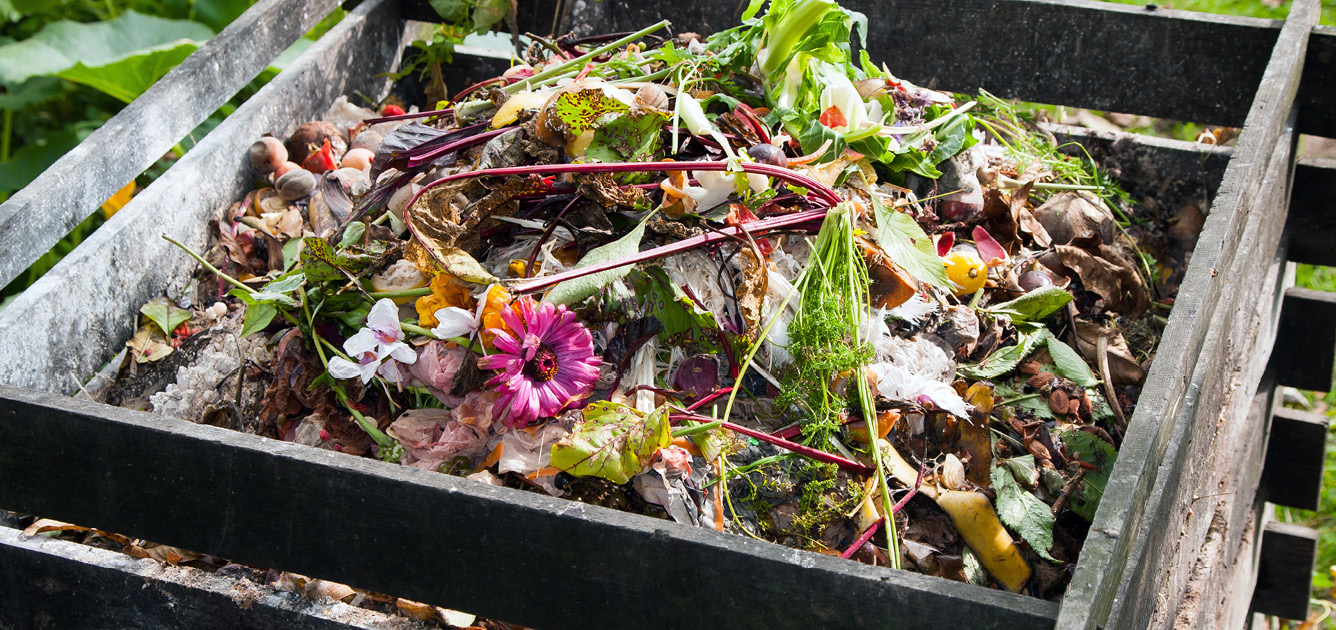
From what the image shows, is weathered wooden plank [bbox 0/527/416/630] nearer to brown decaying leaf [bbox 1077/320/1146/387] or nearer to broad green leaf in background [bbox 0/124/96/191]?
brown decaying leaf [bbox 1077/320/1146/387]

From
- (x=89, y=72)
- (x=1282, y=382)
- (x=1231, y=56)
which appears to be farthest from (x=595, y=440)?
(x=89, y=72)

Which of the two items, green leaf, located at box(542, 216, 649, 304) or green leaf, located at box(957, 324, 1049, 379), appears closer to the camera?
green leaf, located at box(542, 216, 649, 304)

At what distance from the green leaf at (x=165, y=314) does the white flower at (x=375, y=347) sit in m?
0.68

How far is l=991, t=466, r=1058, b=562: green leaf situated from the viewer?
1.64m

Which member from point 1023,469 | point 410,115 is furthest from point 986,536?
point 410,115

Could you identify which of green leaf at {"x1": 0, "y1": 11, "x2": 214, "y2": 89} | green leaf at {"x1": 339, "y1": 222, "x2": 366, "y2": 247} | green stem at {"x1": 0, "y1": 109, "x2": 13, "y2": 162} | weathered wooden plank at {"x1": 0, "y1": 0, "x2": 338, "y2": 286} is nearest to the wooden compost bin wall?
weathered wooden plank at {"x1": 0, "y1": 0, "x2": 338, "y2": 286}

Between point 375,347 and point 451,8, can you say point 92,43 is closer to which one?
point 451,8

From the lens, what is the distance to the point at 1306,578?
3.09 metres

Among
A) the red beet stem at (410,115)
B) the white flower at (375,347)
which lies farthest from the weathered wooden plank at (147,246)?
the white flower at (375,347)

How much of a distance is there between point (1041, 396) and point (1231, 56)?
134cm

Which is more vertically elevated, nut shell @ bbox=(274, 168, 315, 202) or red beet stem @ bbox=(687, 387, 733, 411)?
red beet stem @ bbox=(687, 387, 733, 411)

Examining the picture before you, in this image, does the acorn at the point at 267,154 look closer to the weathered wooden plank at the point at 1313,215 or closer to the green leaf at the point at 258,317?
the green leaf at the point at 258,317

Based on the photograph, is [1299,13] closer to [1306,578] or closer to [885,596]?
[1306,578]

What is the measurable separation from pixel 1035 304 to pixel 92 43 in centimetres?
361
